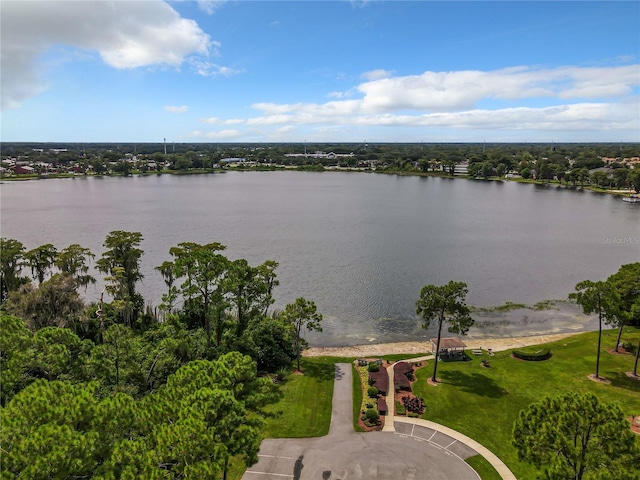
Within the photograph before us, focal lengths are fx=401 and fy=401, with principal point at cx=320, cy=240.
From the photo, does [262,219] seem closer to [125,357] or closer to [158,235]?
[158,235]

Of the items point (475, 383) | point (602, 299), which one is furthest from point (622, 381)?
point (475, 383)

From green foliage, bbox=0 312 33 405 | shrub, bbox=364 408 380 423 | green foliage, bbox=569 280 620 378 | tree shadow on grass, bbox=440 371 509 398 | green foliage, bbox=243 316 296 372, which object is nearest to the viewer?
green foliage, bbox=0 312 33 405

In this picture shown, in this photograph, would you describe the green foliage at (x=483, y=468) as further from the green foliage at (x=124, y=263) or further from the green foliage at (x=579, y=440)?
the green foliage at (x=124, y=263)

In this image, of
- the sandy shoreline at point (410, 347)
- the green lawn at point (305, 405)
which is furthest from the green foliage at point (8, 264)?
the sandy shoreline at point (410, 347)

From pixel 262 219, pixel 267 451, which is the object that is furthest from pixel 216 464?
pixel 262 219

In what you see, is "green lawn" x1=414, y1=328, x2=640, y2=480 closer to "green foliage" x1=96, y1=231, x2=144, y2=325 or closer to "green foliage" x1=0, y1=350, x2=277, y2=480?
"green foliage" x1=0, y1=350, x2=277, y2=480

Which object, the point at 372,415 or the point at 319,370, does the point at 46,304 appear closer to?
the point at 319,370

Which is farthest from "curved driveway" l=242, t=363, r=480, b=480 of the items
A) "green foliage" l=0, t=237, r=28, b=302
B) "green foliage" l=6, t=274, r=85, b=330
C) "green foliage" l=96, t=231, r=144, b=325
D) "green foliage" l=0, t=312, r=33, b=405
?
"green foliage" l=0, t=237, r=28, b=302

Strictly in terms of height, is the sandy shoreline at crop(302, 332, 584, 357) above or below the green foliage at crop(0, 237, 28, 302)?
below
